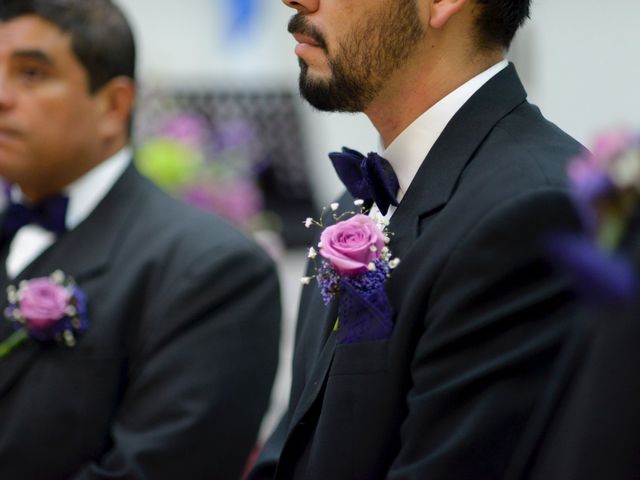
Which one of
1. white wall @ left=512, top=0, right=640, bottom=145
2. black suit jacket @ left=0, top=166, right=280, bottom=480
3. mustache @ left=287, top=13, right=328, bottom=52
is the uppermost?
mustache @ left=287, top=13, right=328, bottom=52

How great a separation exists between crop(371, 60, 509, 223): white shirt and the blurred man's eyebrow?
1.10 m

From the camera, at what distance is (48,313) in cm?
246

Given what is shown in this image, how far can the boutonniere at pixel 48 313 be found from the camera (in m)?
2.47

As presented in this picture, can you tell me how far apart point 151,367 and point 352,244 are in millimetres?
837

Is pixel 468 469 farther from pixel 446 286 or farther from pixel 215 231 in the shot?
pixel 215 231

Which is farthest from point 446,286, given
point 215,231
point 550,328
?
point 215,231

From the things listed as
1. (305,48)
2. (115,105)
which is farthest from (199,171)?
(305,48)

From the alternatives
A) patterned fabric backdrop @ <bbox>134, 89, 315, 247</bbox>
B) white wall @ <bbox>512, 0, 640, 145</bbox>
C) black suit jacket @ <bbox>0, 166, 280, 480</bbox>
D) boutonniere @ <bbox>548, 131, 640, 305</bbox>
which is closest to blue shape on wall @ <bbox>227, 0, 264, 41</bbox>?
patterned fabric backdrop @ <bbox>134, 89, 315, 247</bbox>

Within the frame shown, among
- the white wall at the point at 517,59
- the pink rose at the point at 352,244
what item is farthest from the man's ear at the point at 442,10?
the white wall at the point at 517,59

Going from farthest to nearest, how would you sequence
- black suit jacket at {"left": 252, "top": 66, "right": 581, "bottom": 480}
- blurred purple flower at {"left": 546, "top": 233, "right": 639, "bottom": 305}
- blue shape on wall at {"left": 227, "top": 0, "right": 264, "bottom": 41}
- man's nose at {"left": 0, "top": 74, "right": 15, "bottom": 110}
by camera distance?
blue shape on wall at {"left": 227, "top": 0, "right": 264, "bottom": 41} → man's nose at {"left": 0, "top": 74, "right": 15, "bottom": 110} → black suit jacket at {"left": 252, "top": 66, "right": 581, "bottom": 480} → blurred purple flower at {"left": 546, "top": 233, "right": 639, "bottom": 305}

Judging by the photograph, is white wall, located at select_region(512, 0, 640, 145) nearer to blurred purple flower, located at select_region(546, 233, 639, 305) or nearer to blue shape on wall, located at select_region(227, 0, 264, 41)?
blue shape on wall, located at select_region(227, 0, 264, 41)

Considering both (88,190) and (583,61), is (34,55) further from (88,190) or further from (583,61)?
(583,61)

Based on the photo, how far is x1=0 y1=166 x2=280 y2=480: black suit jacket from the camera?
2439 millimetres

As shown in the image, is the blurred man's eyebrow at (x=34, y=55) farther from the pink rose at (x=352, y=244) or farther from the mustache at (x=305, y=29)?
the pink rose at (x=352, y=244)
